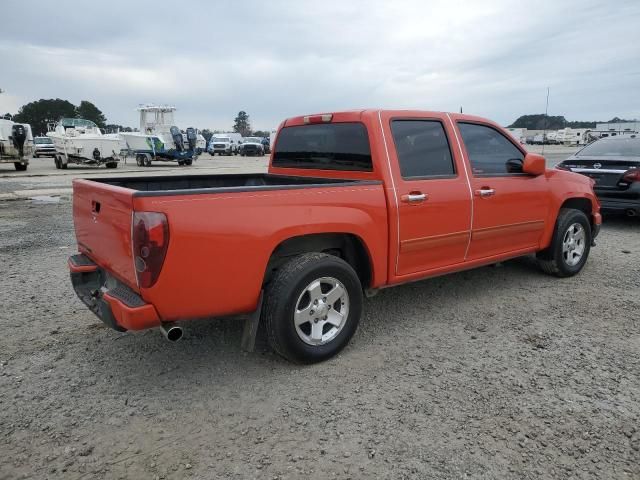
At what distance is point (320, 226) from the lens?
10.5 ft

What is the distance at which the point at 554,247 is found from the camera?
5055 millimetres

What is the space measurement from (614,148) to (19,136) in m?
20.3

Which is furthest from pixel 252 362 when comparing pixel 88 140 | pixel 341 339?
pixel 88 140

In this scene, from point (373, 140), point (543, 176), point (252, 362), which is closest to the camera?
point (252, 362)

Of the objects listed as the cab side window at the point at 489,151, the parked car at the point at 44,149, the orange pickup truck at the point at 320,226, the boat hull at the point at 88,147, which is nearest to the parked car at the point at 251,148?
the parked car at the point at 44,149

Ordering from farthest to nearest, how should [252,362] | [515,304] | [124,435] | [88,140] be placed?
[88,140]
[515,304]
[252,362]
[124,435]

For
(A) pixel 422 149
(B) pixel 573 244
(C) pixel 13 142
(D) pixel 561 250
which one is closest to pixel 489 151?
(A) pixel 422 149

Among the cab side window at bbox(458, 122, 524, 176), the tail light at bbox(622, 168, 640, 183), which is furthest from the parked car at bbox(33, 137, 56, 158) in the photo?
the cab side window at bbox(458, 122, 524, 176)

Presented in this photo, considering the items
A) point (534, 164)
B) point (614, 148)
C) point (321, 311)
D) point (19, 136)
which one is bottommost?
point (321, 311)

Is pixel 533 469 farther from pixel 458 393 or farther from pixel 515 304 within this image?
pixel 515 304

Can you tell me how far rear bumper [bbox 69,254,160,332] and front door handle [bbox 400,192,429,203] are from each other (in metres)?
1.97

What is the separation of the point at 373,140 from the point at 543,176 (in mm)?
2228

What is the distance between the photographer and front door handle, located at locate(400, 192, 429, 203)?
362 cm

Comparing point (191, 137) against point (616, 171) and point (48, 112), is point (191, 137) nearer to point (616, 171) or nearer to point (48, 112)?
point (616, 171)
